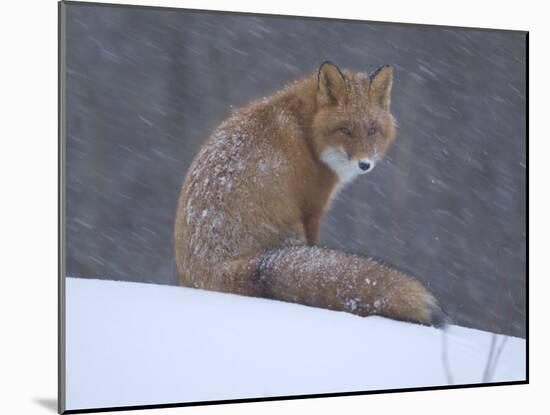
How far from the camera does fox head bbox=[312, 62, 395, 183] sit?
525cm

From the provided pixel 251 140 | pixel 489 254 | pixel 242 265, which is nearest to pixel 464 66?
pixel 489 254

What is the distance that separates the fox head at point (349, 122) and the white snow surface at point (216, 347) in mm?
943

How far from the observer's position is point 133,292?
4922mm

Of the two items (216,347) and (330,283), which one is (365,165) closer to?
(330,283)

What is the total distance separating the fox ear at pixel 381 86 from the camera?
17.9ft

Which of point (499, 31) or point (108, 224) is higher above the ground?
point (499, 31)

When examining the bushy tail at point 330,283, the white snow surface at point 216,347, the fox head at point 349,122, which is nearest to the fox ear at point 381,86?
the fox head at point 349,122

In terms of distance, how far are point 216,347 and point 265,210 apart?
871 millimetres

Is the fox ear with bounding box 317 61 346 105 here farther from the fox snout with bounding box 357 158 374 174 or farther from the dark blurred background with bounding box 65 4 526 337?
the fox snout with bounding box 357 158 374 174

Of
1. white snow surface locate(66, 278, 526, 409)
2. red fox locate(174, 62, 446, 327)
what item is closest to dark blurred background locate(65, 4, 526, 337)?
red fox locate(174, 62, 446, 327)

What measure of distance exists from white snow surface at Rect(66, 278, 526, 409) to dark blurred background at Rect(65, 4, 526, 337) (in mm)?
227

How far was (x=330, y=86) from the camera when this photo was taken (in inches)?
210

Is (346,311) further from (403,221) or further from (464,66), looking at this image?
(464,66)

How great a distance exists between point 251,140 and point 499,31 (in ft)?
6.69
